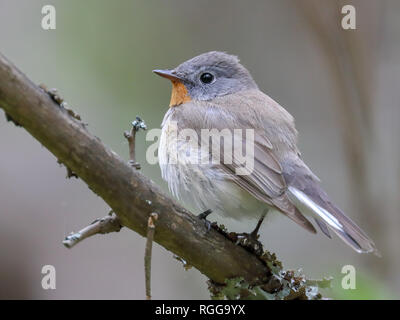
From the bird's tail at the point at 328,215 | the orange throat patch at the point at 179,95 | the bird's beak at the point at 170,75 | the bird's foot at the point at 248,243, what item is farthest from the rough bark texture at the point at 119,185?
the bird's beak at the point at 170,75

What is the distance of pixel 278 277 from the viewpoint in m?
3.72

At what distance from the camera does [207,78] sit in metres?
4.98

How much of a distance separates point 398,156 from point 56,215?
11.5ft


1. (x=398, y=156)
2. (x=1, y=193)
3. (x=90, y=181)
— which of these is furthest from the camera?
(x=1, y=193)

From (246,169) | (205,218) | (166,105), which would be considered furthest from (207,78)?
(166,105)

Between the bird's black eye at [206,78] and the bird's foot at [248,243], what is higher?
the bird's black eye at [206,78]

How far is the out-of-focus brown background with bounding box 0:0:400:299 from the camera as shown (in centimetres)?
555

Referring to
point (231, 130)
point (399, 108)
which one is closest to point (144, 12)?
point (399, 108)

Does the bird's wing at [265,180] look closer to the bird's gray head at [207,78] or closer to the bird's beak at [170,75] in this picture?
the bird's gray head at [207,78]

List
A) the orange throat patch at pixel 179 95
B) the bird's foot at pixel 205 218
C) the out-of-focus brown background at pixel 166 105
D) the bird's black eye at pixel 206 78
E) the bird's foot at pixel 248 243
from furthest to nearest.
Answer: the out-of-focus brown background at pixel 166 105
the bird's black eye at pixel 206 78
the orange throat patch at pixel 179 95
the bird's foot at pixel 248 243
the bird's foot at pixel 205 218

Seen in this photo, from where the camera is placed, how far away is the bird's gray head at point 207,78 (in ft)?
16.0

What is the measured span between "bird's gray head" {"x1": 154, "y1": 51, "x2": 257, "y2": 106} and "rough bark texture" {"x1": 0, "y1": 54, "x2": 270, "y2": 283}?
1.58 meters
